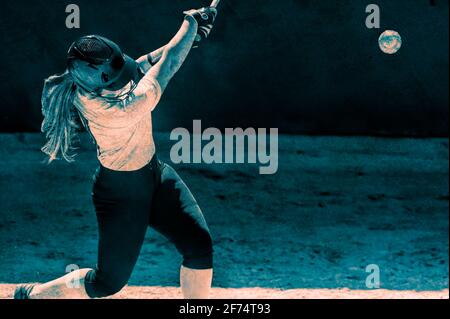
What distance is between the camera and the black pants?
3.76 m

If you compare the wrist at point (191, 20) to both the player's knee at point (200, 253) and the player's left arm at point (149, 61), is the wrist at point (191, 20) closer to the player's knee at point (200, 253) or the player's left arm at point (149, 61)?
the player's left arm at point (149, 61)

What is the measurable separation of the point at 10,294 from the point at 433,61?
543 centimetres

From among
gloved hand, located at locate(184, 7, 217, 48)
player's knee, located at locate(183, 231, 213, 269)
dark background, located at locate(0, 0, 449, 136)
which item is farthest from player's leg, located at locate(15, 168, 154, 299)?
dark background, located at locate(0, 0, 449, 136)

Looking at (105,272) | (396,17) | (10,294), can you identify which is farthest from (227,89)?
(105,272)

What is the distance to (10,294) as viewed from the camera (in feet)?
16.7

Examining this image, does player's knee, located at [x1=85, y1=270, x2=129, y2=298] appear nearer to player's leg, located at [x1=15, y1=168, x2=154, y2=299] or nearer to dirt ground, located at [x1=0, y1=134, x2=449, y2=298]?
player's leg, located at [x1=15, y1=168, x2=154, y2=299]

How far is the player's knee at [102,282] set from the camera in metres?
3.83

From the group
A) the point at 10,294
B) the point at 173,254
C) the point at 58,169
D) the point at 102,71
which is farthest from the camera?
the point at 58,169

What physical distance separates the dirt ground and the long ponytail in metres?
1.48

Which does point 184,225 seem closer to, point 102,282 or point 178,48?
point 102,282

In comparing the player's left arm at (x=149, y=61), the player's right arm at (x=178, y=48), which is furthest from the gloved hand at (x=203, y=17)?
the player's left arm at (x=149, y=61)

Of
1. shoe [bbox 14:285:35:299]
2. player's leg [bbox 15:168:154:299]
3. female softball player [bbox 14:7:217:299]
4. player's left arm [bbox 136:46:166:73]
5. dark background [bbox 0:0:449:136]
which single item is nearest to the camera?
female softball player [bbox 14:7:217:299]

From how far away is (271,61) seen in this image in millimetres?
8625

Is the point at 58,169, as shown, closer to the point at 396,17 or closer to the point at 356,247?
the point at 356,247
